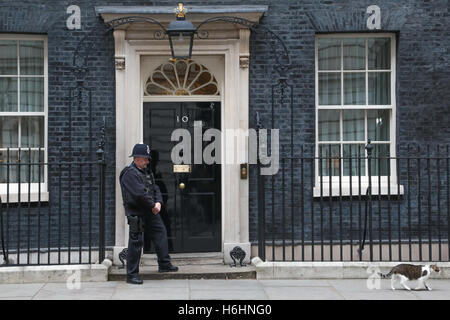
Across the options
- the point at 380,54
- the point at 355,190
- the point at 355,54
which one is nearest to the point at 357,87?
the point at 355,54

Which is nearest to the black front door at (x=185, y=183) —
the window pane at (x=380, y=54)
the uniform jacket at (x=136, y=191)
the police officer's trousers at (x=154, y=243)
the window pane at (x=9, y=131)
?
the police officer's trousers at (x=154, y=243)

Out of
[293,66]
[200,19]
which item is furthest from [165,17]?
[293,66]

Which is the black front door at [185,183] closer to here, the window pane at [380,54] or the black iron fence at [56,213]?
the black iron fence at [56,213]

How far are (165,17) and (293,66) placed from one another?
2.01 meters

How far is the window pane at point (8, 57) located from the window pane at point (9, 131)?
0.71 m

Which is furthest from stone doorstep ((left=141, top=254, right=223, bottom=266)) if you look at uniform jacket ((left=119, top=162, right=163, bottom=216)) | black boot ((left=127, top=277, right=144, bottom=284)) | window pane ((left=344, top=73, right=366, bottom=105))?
window pane ((left=344, top=73, right=366, bottom=105))

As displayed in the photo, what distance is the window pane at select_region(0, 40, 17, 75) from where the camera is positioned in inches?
394

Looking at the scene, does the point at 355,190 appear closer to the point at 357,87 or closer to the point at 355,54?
the point at 357,87

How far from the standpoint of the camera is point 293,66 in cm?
996

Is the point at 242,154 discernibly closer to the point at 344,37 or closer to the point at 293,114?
the point at 293,114

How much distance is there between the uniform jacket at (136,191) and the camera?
8383 millimetres

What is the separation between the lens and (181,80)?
10172mm

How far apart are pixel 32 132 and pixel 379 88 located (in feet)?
17.5
